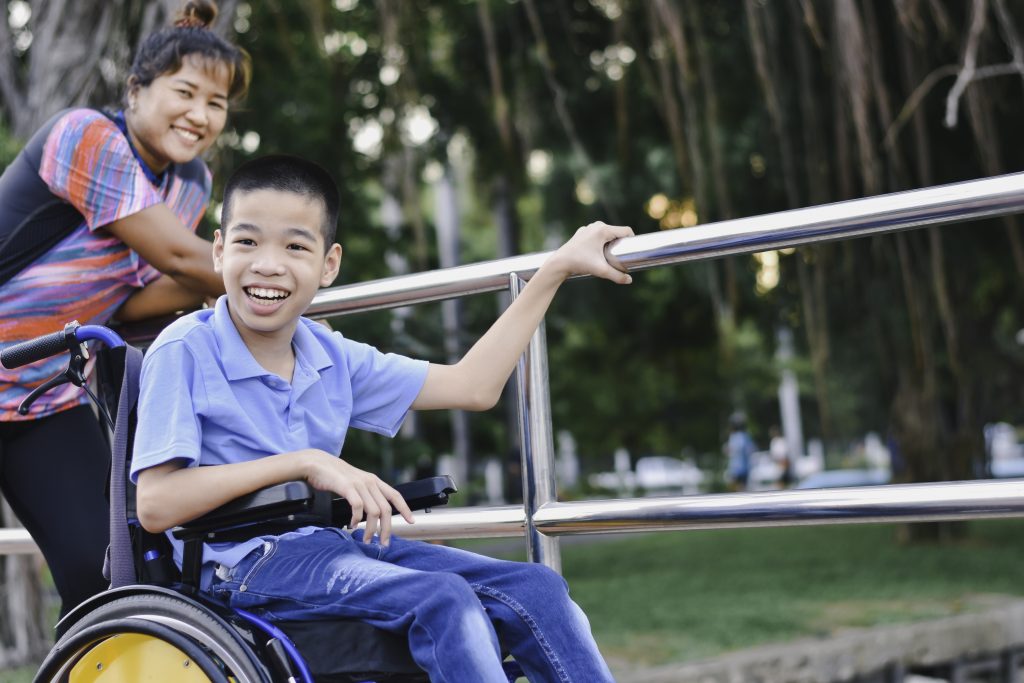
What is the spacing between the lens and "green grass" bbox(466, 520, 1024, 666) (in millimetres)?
5945

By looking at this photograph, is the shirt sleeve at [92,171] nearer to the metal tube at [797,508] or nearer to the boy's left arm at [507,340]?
the boy's left arm at [507,340]

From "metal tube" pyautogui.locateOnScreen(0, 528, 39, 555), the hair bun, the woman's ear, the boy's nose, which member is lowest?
"metal tube" pyautogui.locateOnScreen(0, 528, 39, 555)

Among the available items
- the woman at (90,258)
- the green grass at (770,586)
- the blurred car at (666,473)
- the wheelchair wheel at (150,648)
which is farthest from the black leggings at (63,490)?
the blurred car at (666,473)

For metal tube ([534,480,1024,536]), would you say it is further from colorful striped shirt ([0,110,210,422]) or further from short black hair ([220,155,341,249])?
colorful striped shirt ([0,110,210,422])

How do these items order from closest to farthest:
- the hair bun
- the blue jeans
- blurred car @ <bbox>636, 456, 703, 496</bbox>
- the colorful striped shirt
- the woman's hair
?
the blue jeans < the colorful striped shirt < the woman's hair < the hair bun < blurred car @ <bbox>636, 456, 703, 496</bbox>

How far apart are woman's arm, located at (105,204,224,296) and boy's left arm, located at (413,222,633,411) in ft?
1.43

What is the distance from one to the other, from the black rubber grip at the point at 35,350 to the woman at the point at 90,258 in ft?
1.08

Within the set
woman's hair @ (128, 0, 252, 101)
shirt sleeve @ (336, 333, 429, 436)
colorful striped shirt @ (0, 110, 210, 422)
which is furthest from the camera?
woman's hair @ (128, 0, 252, 101)

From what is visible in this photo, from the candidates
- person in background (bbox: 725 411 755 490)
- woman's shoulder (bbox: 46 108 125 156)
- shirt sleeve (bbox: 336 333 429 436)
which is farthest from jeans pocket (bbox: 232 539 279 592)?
person in background (bbox: 725 411 755 490)

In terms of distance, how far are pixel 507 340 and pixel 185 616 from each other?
662 millimetres

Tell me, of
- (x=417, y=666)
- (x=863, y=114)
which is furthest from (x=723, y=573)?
(x=417, y=666)

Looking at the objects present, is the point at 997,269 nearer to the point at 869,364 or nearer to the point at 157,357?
the point at 869,364

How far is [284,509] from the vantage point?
1.46m

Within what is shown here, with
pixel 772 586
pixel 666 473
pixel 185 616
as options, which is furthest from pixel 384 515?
pixel 666 473
